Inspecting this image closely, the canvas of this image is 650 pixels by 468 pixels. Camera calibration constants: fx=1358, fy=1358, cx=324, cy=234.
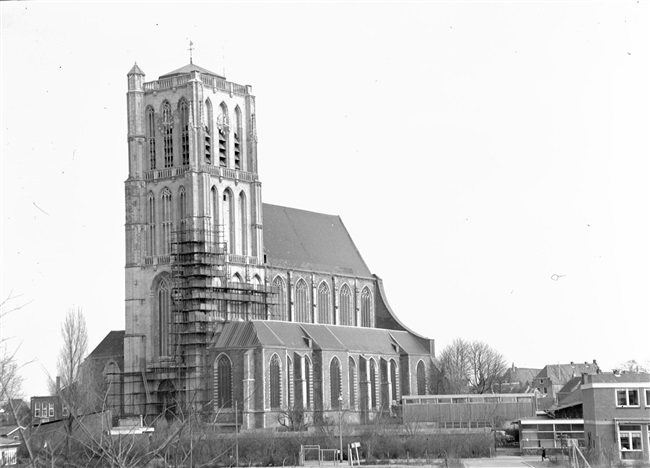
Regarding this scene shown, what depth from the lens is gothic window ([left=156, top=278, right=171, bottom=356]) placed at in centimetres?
9094

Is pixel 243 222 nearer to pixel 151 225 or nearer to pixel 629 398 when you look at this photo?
pixel 151 225

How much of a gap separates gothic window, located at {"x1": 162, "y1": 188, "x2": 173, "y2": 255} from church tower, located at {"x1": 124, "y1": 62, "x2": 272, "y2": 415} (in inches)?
2.7

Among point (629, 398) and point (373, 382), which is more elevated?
point (373, 382)

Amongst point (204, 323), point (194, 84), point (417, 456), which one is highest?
point (194, 84)

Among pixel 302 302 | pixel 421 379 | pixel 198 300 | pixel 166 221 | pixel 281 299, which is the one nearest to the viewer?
pixel 198 300

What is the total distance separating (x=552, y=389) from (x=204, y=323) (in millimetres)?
68844

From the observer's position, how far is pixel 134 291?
91625 millimetres

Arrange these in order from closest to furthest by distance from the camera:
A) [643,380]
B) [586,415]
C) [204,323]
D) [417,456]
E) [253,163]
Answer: [643,380], [586,415], [417,456], [204,323], [253,163]

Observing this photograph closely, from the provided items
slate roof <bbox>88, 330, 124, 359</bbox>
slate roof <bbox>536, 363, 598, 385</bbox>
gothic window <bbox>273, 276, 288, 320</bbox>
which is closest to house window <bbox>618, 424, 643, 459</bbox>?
gothic window <bbox>273, 276, 288, 320</bbox>

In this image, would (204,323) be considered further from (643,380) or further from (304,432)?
(643,380)

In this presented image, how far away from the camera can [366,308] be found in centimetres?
10956

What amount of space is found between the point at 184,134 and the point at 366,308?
82.0 ft

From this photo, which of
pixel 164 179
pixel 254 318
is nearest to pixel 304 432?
pixel 254 318

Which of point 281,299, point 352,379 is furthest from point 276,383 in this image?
point 281,299
